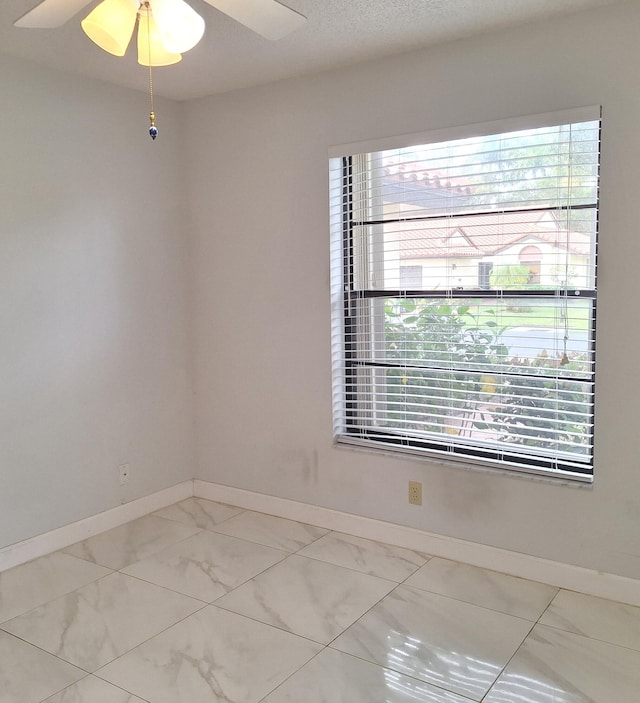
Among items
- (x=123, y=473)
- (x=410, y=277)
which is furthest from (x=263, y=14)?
(x=123, y=473)

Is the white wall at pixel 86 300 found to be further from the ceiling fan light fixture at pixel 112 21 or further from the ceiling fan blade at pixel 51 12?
the ceiling fan light fixture at pixel 112 21

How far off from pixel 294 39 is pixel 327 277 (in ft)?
3.75

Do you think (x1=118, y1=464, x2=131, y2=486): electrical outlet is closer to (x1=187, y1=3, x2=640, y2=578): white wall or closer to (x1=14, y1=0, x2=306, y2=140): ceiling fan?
(x1=187, y1=3, x2=640, y2=578): white wall

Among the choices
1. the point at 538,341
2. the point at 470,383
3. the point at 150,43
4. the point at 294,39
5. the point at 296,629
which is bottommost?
the point at 296,629

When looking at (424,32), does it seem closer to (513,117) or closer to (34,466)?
(513,117)

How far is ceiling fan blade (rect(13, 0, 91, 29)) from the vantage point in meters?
1.82

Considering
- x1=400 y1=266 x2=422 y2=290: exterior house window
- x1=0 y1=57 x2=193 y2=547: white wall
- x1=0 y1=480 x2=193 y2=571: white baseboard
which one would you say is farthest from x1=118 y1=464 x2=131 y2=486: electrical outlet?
x1=400 y1=266 x2=422 y2=290: exterior house window

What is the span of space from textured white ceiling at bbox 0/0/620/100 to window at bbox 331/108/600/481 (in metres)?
0.42

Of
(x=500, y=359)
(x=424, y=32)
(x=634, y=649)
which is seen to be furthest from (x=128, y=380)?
(x=634, y=649)

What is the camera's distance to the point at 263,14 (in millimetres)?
1890

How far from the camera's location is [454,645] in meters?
2.46

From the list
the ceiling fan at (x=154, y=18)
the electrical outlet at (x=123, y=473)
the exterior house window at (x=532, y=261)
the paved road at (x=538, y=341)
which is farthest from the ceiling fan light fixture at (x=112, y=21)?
the electrical outlet at (x=123, y=473)

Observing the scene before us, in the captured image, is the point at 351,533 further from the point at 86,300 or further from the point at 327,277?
the point at 86,300

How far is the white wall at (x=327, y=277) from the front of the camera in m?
2.66
